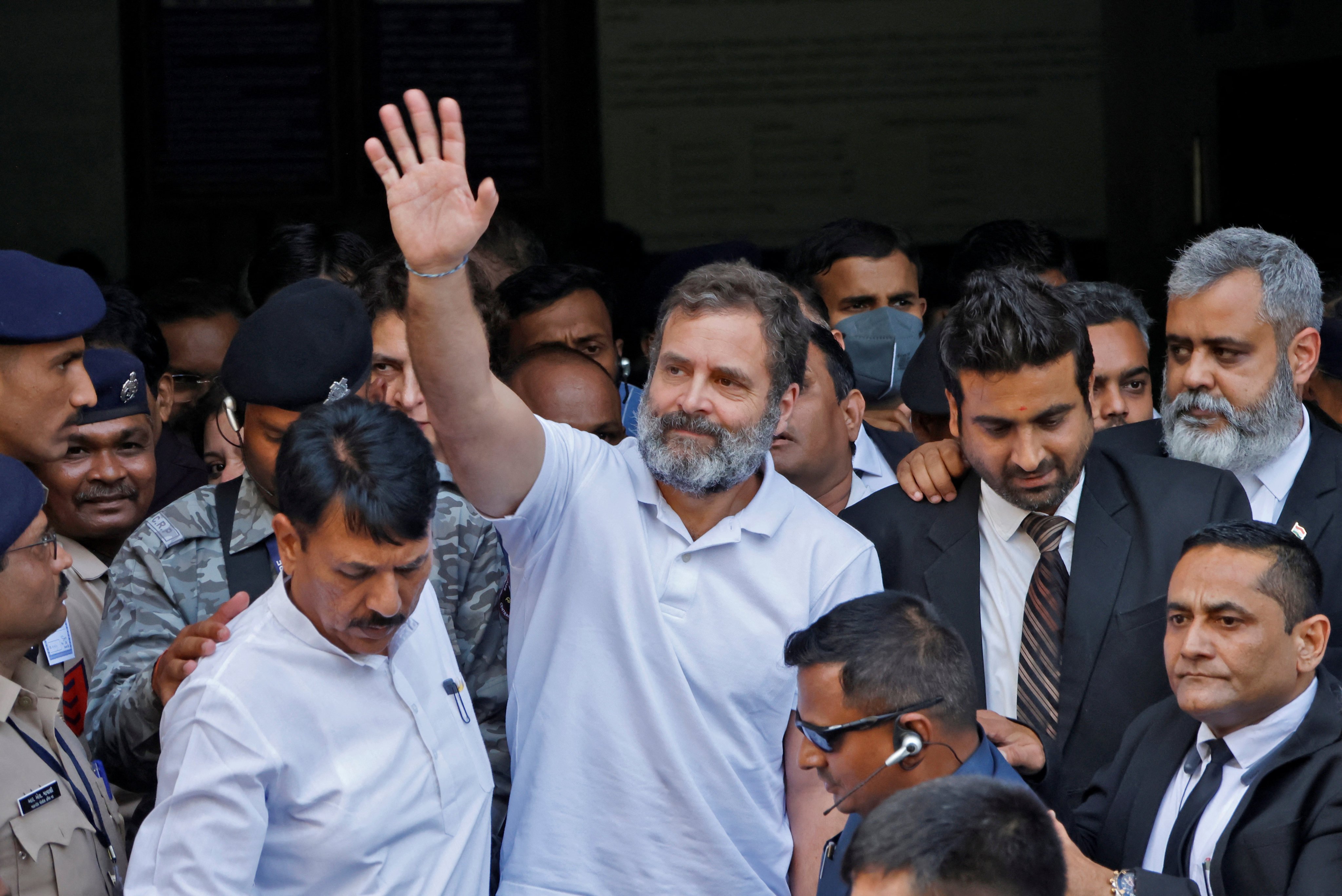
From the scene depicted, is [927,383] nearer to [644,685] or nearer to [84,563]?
[644,685]

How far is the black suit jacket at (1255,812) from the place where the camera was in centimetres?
246

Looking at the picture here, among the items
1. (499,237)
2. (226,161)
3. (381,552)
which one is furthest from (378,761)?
(226,161)

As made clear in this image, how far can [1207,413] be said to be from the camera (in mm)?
3436

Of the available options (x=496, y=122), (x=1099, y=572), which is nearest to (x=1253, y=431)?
(x=1099, y=572)

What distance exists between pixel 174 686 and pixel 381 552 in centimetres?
42

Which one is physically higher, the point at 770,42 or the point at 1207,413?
the point at 770,42

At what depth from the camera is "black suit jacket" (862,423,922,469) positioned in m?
4.03

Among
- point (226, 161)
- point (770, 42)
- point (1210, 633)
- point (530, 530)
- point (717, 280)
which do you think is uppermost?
point (770, 42)

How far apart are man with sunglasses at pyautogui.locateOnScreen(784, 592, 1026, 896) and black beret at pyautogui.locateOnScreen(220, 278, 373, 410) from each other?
1.01m

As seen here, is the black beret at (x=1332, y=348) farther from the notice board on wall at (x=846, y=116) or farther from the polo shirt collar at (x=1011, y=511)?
the notice board on wall at (x=846, y=116)

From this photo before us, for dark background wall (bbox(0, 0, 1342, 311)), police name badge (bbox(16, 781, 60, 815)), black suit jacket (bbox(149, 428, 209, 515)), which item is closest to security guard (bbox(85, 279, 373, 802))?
police name badge (bbox(16, 781, 60, 815))

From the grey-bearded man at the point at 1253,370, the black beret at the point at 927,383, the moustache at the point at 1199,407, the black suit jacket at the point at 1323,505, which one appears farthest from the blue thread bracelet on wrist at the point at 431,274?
the moustache at the point at 1199,407

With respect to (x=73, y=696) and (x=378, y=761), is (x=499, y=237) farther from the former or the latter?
(x=378, y=761)

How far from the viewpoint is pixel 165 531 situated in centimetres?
279
